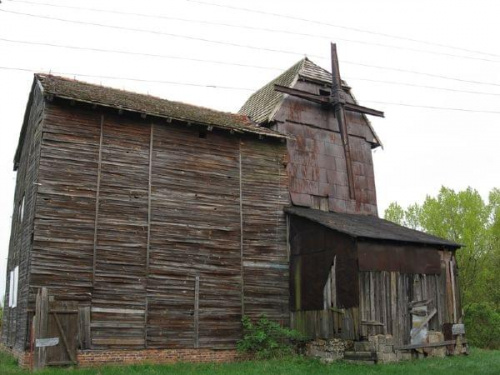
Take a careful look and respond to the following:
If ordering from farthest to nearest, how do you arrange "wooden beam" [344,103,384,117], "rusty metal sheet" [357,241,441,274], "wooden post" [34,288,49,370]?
"wooden beam" [344,103,384,117]
"rusty metal sheet" [357,241,441,274]
"wooden post" [34,288,49,370]

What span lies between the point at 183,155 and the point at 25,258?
6490mm

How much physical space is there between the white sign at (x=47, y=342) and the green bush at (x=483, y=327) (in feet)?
71.0

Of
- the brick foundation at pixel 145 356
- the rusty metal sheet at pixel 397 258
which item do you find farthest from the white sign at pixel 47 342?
the rusty metal sheet at pixel 397 258

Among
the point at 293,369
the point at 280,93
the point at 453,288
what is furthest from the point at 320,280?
the point at 280,93

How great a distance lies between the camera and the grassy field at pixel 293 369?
15.0 meters

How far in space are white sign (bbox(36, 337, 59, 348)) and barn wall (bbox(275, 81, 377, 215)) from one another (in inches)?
411

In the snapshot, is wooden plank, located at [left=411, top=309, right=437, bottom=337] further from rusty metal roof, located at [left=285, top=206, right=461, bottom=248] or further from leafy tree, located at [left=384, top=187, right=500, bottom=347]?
leafy tree, located at [left=384, top=187, right=500, bottom=347]

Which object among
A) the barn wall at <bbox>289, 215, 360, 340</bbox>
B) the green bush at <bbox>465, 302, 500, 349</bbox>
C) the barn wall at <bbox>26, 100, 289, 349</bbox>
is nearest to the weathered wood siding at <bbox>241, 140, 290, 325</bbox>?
the barn wall at <bbox>26, 100, 289, 349</bbox>

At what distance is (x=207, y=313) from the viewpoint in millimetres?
18750

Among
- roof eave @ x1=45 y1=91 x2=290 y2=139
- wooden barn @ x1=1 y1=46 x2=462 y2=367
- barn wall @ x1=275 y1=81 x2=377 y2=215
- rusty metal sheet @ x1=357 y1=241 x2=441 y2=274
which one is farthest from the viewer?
barn wall @ x1=275 y1=81 x2=377 y2=215

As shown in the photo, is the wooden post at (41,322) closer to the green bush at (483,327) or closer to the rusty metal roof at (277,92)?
the rusty metal roof at (277,92)

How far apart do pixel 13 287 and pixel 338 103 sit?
15.4 meters

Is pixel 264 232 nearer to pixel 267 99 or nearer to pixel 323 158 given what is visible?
pixel 323 158

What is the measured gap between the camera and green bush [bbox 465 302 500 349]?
92.1 ft
